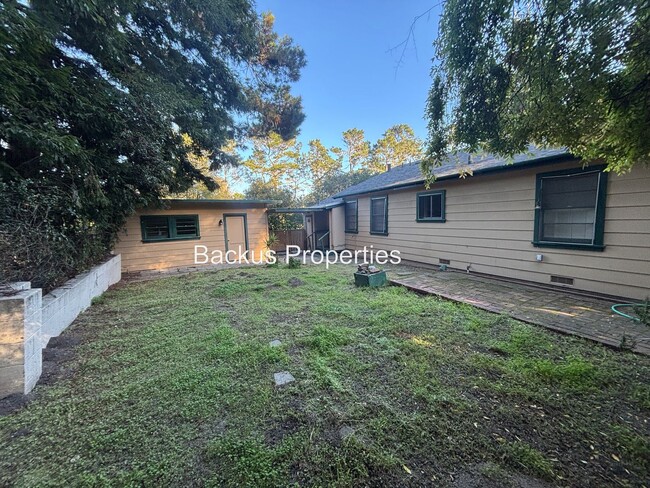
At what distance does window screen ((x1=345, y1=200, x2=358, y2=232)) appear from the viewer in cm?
1067

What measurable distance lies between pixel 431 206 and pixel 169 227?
800 centimetres

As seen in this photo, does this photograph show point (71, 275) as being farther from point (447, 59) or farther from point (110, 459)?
point (447, 59)

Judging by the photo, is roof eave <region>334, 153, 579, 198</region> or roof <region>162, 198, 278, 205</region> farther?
roof <region>162, 198, 278, 205</region>

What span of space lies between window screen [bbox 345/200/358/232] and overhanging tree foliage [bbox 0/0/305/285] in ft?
16.1

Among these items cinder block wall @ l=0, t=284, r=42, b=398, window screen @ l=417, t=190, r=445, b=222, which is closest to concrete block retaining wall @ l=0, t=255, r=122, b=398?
cinder block wall @ l=0, t=284, r=42, b=398

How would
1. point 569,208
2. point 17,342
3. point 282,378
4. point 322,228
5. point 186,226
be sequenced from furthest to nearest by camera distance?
point 322,228, point 186,226, point 569,208, point 282,378, point 17,342

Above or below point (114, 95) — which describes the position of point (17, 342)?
A: below

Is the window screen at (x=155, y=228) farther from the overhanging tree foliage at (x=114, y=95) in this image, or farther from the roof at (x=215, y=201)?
the overhanging tree foliage at (x=114, y=95)

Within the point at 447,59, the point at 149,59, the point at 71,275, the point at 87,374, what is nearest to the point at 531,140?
the point at 447,59

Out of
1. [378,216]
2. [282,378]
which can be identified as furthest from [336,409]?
[378,216]

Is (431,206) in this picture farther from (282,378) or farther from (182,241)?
(182,241)

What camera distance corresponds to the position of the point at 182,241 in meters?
8.80

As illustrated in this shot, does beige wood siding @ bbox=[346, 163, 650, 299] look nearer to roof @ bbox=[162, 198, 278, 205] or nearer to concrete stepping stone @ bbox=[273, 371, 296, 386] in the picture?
roof @ bbox=[162, 198, 278, 205]

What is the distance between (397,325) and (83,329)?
13.6 ft
